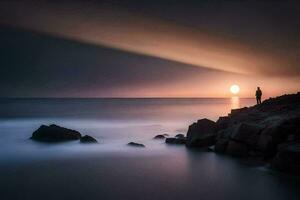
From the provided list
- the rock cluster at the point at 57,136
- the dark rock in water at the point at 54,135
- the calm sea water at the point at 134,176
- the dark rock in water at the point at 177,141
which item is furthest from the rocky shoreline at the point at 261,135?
the dark rock in water at the point at 54,135

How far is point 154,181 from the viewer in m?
19.5

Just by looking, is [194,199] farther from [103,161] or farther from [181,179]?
[103,161]

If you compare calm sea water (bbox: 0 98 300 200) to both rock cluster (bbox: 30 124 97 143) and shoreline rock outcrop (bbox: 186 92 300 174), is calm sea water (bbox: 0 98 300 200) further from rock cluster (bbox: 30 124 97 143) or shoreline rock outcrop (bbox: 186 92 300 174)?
rock cluster (bbox: 30 124 97 143)

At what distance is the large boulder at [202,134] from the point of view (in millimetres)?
28828

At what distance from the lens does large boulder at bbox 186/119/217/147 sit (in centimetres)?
2883

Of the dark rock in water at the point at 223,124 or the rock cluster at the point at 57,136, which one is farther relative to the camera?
the rock cluster at the point at 57,136

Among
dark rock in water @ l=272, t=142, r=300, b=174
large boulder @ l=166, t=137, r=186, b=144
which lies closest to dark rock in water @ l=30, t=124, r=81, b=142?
large boulder @ l=166, t=137, r=186, b=144

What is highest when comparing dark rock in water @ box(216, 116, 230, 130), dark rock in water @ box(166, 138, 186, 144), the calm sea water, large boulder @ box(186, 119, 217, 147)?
dark rock in water @ box(216, 116, 230, 130)

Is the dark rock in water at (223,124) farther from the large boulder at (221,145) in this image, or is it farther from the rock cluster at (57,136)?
the rock cluster at (57,136)

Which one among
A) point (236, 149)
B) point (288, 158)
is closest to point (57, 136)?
point (236, 149)

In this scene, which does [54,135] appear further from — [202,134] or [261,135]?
[261,135]

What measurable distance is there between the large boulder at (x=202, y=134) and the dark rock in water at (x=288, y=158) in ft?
29.1

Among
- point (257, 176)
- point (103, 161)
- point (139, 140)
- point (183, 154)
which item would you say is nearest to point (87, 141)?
point (139, 140)

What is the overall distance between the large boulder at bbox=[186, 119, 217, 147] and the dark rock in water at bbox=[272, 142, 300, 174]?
8876 millimetres
